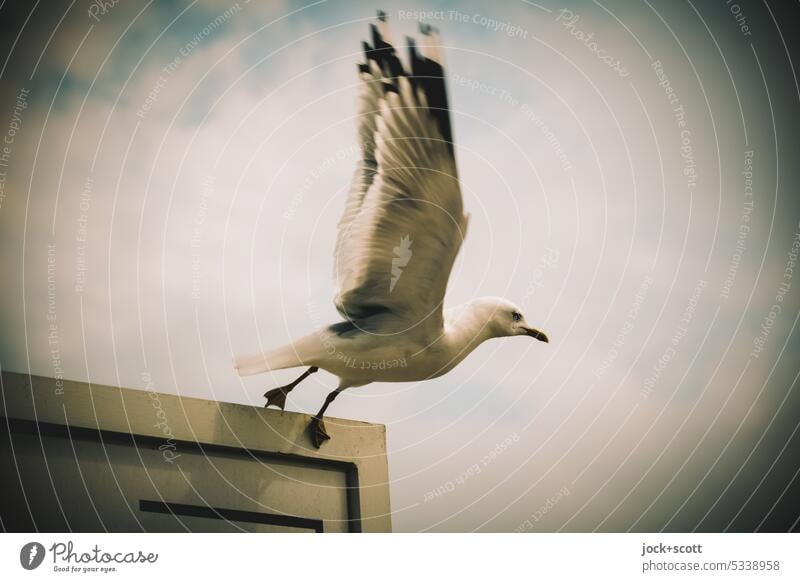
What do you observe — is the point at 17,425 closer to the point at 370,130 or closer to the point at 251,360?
the point at 251,360

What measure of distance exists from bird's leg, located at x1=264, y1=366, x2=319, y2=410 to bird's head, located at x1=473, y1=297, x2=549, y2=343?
0.91 m

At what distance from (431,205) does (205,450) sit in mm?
1364

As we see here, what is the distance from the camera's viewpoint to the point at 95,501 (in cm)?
309

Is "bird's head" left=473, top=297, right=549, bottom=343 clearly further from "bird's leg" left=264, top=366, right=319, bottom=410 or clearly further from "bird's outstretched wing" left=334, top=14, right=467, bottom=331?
"bird's leg" left=264, top=366, right=319, bottom=410

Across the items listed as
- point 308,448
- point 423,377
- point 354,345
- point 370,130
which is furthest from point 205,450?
point 370,130

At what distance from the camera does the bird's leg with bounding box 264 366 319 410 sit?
4344mm

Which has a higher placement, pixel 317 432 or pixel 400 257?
pixel 400 257

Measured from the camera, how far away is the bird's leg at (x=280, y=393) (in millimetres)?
4344

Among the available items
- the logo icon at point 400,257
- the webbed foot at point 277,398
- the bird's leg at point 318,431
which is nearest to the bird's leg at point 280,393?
the webbed foot at point 277,398
